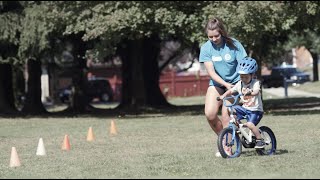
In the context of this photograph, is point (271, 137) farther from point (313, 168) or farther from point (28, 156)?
point (28, 156)

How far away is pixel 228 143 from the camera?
9.44 m

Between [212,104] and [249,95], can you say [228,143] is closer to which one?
[212,104]

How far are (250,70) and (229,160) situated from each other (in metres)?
1.32

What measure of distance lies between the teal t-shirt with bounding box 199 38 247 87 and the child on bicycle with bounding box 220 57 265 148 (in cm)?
20

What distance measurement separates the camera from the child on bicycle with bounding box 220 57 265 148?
9211mm

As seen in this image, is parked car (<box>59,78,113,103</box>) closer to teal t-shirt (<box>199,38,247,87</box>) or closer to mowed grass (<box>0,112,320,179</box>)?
mowed grass (<box>0,112,320,179</box>)

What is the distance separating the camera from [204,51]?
31.7 feet

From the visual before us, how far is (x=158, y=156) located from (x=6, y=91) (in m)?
21.2

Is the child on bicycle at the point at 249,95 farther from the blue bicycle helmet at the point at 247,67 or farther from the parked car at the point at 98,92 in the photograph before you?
the parked car at the point at 98,92

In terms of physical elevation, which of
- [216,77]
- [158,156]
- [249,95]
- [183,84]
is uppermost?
[216,77]

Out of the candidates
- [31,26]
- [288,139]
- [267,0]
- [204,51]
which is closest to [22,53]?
[31,26]

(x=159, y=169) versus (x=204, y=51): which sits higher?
(x=204, y=51)

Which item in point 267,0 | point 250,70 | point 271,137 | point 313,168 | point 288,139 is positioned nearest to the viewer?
point 313,168

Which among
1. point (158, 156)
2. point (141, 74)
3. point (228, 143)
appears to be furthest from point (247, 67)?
point (141, 74)
